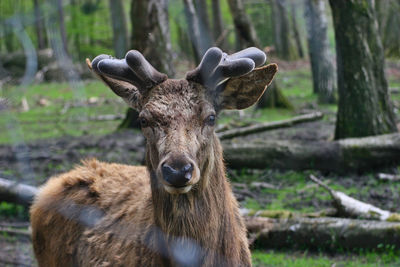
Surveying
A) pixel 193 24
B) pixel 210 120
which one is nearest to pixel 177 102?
pixel 210 120

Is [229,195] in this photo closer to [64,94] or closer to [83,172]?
[83,172]

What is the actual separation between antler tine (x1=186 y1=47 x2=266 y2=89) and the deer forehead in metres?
0.08

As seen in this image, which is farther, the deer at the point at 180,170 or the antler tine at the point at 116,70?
the antler tine at the point at 116,70

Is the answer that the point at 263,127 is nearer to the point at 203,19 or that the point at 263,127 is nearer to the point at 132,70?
the point at 203,19

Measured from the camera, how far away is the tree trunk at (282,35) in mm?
27516

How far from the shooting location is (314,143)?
811cm

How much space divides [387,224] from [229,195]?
2.25 meters

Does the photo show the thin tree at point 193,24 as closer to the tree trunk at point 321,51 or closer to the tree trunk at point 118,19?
the tree trunk at point 321,51

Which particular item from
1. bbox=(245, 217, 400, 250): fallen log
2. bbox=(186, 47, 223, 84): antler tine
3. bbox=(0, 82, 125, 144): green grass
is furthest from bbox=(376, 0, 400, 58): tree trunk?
bbox=(186, 47, 223, 84): antler tine

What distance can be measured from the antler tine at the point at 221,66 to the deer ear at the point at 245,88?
0.10 m

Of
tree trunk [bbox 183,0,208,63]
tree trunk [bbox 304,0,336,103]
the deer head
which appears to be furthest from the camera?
tree trunk [bbox 304,0,336,103]

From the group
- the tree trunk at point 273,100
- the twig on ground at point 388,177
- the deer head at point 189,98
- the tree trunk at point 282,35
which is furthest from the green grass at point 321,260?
the tree trunk at point 282,35

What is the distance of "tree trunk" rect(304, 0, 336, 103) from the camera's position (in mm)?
14672

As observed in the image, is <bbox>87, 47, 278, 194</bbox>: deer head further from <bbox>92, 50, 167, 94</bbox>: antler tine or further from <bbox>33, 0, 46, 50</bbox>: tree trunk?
<bbox>33, 0, 46, 50</bbox>: tree trunk
